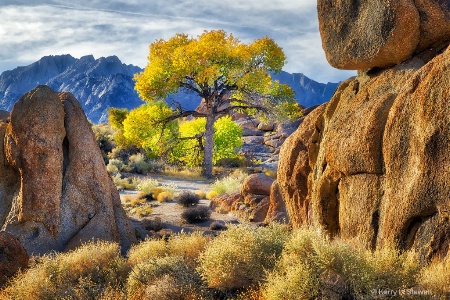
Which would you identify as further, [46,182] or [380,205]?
[46,182]

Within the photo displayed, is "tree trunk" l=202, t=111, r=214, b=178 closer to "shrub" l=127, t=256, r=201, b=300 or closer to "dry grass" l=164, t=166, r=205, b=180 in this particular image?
"dry grass" l=164, t=166, r=205, b=180

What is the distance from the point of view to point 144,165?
30781 millimetres

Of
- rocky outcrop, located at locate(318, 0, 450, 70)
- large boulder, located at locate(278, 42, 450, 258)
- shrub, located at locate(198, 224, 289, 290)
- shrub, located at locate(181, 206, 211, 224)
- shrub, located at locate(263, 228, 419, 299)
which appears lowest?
shrub, located at locate(181, 206, 211, 224)

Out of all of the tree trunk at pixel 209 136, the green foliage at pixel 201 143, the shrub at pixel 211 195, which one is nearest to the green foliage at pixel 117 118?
the green foliage at pixel 201 143

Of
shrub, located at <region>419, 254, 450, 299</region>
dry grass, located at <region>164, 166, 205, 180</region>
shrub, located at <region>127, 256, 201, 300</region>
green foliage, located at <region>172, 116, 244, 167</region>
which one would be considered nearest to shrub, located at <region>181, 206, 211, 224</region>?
shrub, located at <region>127, 256, 201, 300</region>

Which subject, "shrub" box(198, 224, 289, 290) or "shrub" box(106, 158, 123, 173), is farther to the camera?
"shrub" box(106, 158, 123, 173)

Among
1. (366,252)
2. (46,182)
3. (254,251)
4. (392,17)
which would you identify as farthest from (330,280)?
(46,182)

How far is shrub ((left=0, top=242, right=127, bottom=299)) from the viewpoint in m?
6.48

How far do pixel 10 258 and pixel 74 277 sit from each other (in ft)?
3.40

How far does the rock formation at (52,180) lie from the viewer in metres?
9.67

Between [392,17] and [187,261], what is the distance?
4605 mm

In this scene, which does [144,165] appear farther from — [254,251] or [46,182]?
[254,251]

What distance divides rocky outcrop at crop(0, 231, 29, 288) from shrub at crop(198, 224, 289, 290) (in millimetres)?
3082

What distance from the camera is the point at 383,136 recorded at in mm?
5441
